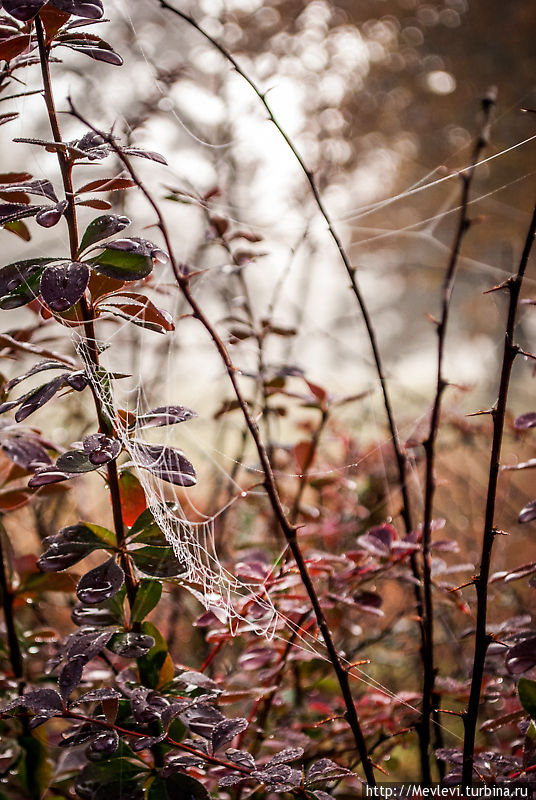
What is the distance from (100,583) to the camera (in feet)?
1.43

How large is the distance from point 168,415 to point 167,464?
0.12 feet

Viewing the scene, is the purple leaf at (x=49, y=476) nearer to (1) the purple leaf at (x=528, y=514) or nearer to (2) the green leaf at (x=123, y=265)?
(2) the green leaf at (x=123, y=265)

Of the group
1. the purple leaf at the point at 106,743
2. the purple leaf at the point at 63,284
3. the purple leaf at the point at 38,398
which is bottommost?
the purple leaf at the point at 106,743

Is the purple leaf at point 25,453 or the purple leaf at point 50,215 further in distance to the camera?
the purple leaf at point 25,453

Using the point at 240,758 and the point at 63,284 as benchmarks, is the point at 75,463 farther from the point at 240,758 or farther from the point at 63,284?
the point at 240,758

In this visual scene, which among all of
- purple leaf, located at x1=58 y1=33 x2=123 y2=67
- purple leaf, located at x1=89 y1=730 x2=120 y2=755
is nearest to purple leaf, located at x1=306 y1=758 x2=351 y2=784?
purple leaf, located at x1=89 y1=730 x2=120 y2=755

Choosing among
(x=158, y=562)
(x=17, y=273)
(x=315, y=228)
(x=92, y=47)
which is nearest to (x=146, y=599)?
(x=158, y=562)

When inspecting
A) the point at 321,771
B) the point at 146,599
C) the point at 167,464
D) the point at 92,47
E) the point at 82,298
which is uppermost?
the point at 92,47

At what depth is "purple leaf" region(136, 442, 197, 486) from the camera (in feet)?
1.40

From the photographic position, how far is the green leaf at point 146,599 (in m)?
0.47

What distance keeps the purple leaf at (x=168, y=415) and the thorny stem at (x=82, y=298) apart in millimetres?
34

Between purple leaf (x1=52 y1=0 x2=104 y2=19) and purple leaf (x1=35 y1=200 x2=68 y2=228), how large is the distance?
0.38ft

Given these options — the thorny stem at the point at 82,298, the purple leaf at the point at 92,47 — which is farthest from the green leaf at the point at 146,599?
the purple leaf at the point at 92,47

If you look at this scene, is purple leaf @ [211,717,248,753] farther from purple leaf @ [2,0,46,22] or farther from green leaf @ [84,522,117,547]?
purple leaf @ [2,0,46,22]
